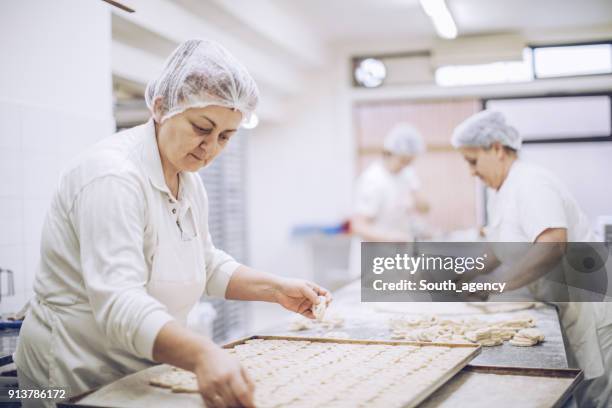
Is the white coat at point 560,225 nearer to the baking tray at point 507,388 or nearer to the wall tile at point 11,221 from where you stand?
the baking tray at point 507,388

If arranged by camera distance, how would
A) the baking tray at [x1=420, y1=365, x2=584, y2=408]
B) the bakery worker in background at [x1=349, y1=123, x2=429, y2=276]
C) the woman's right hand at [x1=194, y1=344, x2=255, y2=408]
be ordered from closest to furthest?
the woman's right hand at [x1=194, y1=344, x2=255, y2=408], the baking tray at [x1=420, y1=365, x2=584, y2=408], the bakery worker in background at [x1=349, y1=123, x2=429, y2=276]

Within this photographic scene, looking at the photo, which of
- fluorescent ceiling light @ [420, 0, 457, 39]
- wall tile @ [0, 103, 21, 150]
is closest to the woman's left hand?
wall tile @ [0, 103, 21, 150]

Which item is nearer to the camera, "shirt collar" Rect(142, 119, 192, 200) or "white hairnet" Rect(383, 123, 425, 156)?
"shirt collar" Rect(142, 119, 192, 200)

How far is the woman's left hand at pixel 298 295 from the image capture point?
190cm

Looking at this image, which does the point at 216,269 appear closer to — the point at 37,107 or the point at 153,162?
the point at 153,162

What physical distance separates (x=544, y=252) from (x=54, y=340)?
176cm

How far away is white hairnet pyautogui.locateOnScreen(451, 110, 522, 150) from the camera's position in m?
2.74

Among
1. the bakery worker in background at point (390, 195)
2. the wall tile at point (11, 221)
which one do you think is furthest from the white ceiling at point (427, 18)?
the wall tile at point (11, 221)

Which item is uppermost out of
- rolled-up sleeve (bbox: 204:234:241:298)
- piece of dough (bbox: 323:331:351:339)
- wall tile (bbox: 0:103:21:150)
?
wall tile (bbox: 0:103:21:150)

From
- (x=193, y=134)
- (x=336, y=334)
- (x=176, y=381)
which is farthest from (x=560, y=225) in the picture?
(x=176, y=381)

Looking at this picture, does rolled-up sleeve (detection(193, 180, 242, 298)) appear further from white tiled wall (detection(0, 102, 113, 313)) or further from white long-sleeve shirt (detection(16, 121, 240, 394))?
white tiled wall (detection(0, 102, 113, 313))

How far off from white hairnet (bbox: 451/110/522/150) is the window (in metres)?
3.11

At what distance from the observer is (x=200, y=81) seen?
5.00 feet

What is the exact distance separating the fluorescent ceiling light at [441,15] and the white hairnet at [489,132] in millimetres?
1266
